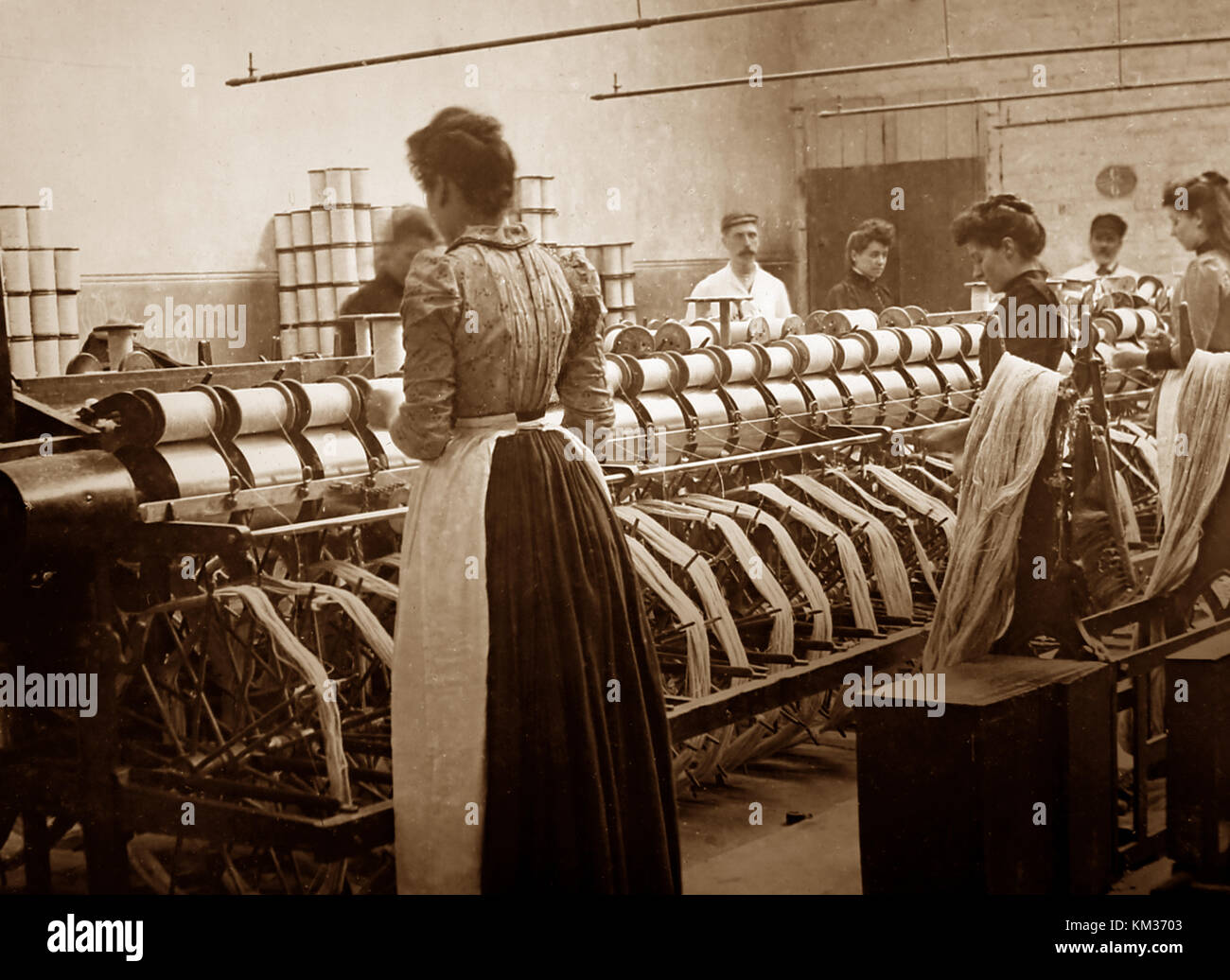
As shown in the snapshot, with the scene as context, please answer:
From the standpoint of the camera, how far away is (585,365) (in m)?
2.82

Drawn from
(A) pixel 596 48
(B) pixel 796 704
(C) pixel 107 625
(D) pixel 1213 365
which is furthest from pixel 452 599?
(A) pixel 596 48

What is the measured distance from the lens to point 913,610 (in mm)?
4621

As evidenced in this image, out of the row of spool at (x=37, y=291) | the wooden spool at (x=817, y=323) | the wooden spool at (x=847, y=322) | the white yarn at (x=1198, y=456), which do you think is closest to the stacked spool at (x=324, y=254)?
the row of spool at (x=37, y=291)

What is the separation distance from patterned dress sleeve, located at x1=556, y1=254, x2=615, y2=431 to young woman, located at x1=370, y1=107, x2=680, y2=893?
0.31 ft

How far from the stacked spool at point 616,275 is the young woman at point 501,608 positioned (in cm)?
685

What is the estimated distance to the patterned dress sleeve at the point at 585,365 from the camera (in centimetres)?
278

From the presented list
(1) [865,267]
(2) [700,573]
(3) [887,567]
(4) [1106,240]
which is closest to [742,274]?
(1) [865,267]

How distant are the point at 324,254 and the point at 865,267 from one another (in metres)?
2.96

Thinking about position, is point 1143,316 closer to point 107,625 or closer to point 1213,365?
point 1213,365

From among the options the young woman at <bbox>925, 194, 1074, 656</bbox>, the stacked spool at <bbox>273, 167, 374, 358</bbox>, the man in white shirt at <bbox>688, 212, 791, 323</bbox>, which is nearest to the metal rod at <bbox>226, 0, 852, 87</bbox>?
the stacked spool at <bbox>273, 167, 374, 358</bbox>

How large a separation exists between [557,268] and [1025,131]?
9152mm

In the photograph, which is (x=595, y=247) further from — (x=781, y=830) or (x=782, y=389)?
(x=781, y=830)

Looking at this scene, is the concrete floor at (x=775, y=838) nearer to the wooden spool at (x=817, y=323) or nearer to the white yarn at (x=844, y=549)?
the white yarn at (x=844, y=549)

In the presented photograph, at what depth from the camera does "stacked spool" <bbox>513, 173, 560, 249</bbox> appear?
9.21m
